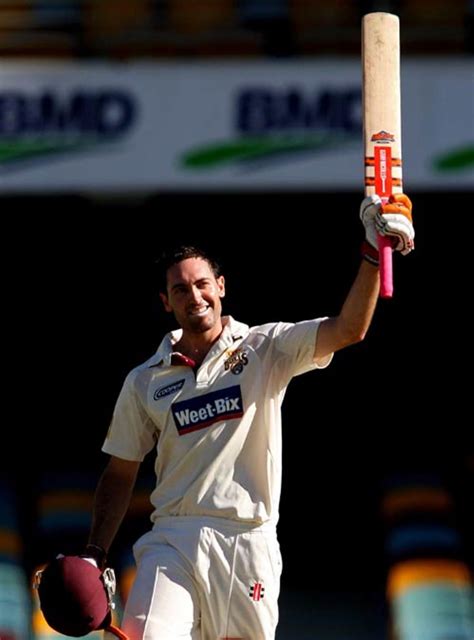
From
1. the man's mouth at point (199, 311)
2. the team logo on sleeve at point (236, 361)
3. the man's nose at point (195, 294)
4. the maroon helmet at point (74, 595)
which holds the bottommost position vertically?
the maroon helmet at point (74, 595)

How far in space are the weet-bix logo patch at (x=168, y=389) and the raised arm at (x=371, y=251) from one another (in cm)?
42

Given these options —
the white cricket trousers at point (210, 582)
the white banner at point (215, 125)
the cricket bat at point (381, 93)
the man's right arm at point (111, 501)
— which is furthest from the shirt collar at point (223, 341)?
the white banner at point (215, 125)

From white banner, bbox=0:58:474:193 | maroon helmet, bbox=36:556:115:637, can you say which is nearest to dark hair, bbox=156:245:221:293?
maroon helmet, bbox=36:556:115:637

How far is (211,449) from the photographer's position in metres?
4.19

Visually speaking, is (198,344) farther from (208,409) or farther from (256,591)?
(256,591)

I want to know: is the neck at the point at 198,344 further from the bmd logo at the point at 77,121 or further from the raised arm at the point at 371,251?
the bmd logo at the point at 77,121

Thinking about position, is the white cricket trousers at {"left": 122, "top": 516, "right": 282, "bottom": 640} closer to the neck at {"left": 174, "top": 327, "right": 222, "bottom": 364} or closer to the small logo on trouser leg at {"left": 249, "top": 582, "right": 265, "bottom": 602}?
the small logo on trouser leg at {"left": 249, "top": 582, "right": 265, "bottom": 602}

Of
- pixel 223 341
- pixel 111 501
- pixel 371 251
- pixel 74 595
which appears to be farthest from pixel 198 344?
pixel 74 595

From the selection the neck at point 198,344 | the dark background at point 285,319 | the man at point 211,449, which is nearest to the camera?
the man at point 211,449

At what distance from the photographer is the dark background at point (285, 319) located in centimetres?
1056

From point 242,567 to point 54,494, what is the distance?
6.06m

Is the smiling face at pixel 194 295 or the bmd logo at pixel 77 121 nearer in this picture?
the smiling face at pixel 194 295

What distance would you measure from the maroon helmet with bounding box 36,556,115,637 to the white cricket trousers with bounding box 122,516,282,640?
0.24 ft

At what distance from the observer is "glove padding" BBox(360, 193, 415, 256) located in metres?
3.97
